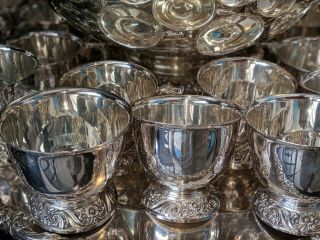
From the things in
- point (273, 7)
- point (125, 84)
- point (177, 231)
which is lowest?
point (177, 231)

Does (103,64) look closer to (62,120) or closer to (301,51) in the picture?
(62,120)

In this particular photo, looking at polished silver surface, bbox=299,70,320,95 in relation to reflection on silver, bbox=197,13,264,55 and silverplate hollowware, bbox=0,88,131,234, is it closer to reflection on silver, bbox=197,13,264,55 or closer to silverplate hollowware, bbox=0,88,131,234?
reflection on silver, bbox=197,13,264,55

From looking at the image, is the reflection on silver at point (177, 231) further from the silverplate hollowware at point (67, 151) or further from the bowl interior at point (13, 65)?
the bowl interior at point (13, 65)

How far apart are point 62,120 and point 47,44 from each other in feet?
0.79

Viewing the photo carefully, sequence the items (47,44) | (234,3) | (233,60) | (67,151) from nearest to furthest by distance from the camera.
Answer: (67,151) < (234,3) < (233,60) < (47,44)

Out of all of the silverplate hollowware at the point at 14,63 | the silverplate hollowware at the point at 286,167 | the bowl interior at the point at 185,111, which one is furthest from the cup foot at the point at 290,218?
the silverplate hollowware at the point at 14,63

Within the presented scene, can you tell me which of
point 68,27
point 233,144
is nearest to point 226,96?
point 233,144

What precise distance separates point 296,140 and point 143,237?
0.77 ft

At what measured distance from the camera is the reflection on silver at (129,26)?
0.62m

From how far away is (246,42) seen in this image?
69 cm

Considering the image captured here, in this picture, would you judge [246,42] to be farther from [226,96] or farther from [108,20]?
[108,20]

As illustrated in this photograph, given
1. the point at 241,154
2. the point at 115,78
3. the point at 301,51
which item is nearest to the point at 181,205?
the point at 241,154

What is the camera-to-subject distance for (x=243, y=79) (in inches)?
28.5

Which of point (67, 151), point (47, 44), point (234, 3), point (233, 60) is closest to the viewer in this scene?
point (67, 151)
